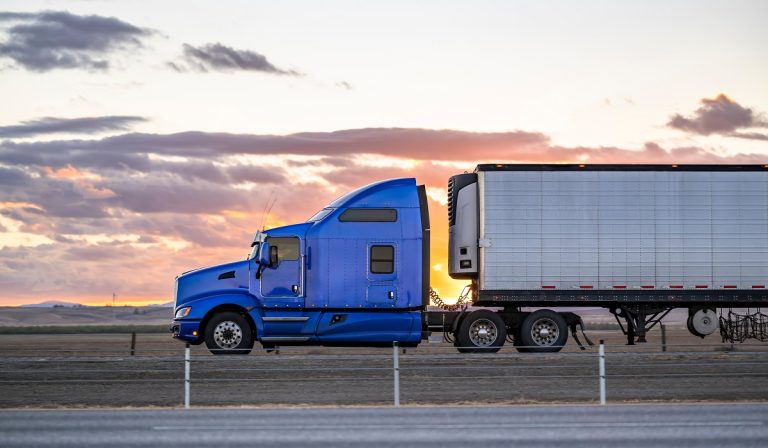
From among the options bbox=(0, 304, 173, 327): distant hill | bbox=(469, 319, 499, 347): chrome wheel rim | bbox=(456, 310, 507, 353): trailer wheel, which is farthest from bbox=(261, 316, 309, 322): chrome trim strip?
bbox=(0, 304, 173, 327): distant hill

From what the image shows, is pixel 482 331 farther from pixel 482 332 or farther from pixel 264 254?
pixel 264 254

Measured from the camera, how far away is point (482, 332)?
31312 mm

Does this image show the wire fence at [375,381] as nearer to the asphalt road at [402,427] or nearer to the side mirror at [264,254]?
the asphalt road at [402,427]

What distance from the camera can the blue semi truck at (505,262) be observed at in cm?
2994

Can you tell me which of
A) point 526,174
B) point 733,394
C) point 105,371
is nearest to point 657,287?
point 526,174

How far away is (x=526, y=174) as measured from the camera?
102 feet

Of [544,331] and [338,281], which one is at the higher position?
[338,281]

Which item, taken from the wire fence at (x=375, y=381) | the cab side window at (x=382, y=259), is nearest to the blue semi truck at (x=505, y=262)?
the cab side window at (x=382, y=259)

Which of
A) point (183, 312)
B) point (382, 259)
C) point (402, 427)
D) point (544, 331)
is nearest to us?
point (402, 427)

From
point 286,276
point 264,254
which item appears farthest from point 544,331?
point 264,254

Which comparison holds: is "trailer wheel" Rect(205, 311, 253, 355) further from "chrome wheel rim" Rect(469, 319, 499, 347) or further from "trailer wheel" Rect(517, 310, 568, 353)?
"trailer wheel" Rect(517, 310, 568, 353)

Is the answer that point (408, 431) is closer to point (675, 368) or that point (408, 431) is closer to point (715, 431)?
point (715, 431)

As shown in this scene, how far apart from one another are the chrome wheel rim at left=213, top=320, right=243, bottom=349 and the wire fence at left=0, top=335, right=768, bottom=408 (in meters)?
0.68

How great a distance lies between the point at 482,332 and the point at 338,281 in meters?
4.53
